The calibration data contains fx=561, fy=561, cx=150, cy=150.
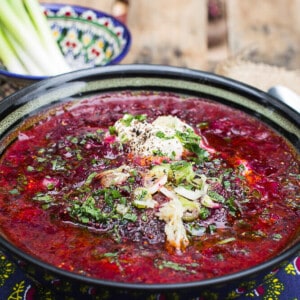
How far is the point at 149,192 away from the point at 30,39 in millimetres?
2210

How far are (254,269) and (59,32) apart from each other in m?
3.38

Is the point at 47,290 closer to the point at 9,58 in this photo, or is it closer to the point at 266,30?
the point at 9,58

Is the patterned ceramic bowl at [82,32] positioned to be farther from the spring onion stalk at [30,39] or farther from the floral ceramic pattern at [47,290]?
the floral ceramic pattern at [47,290]

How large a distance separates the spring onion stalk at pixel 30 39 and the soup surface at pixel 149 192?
100cm

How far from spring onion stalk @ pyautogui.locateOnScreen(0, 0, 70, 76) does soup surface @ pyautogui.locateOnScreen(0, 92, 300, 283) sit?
1.00 meters

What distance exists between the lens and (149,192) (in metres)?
2.65

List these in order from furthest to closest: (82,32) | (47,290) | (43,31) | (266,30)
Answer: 1. (266,30)
2. (82,32)
3. (43,31)
4. (47,290)

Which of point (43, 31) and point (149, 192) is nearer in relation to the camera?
point (149, 192)

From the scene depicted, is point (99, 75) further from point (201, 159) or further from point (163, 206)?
point (163, 206)

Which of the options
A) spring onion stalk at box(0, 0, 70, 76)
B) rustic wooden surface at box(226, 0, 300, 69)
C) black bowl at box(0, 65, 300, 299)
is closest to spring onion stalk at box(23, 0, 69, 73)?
spring onion stalk at box(0, 0, 70, 76)

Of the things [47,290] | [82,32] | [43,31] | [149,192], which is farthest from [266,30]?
[47,290]

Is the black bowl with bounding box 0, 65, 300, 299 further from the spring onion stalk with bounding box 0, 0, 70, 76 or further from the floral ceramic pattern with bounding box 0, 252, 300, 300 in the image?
the spring onion stalk with bounding box 0, 0, 70, 76

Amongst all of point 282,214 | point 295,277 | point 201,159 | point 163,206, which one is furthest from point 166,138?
point 295,277

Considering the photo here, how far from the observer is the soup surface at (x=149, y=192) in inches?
96.5
